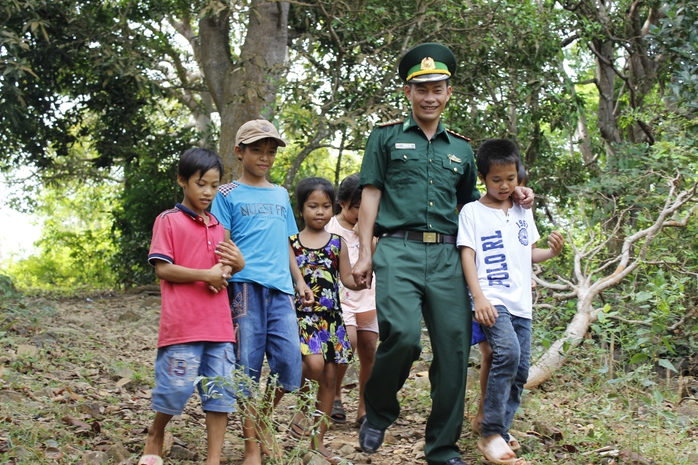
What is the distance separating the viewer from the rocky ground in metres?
3.81

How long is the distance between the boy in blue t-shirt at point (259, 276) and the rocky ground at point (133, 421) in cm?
30

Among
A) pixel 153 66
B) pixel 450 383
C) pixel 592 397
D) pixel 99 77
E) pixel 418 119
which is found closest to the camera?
pixel 450 383

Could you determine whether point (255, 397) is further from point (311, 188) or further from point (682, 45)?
point (682, 45)

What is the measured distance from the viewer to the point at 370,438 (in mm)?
3768

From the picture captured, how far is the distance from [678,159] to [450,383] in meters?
3.98

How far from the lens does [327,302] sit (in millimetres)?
4312

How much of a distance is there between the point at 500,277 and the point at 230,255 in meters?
1.40

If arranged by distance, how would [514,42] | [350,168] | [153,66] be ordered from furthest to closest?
[350,168] → [153,66] → [514,42]

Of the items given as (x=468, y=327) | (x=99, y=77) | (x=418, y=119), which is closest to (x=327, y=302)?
(x=468, y=327)

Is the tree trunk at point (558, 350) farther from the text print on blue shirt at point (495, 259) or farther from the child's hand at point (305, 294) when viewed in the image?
the child's hand at point (305, 294)

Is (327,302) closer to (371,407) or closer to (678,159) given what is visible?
(371,407)

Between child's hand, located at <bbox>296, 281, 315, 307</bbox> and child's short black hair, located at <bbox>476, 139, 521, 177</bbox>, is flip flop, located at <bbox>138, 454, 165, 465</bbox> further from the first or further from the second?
child's short black hair, located at <bbox>476, 139, 521, 177</bbox>

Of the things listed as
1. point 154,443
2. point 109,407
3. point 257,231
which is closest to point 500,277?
point 257,231

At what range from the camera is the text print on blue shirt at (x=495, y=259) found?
12.8 ft
